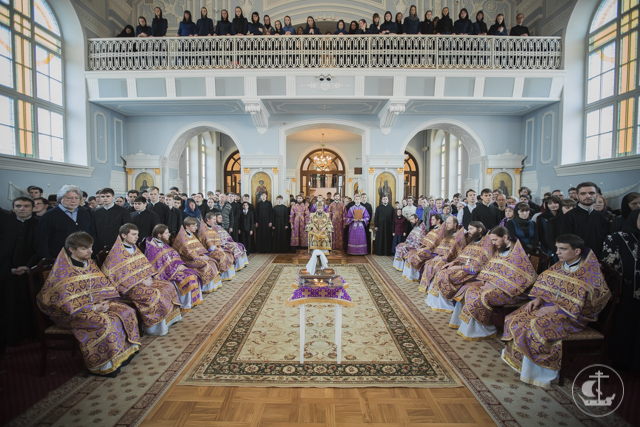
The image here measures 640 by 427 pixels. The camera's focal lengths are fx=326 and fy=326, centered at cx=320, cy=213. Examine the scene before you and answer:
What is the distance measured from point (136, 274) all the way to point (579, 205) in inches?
208

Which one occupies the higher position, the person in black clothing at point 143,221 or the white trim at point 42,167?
the white trim at point 42,167

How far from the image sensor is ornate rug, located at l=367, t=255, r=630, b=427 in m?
2.39

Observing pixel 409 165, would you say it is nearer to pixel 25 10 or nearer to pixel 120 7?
pixel 120 7

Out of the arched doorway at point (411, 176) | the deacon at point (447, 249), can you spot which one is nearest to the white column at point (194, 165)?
the arched doorway at point (411, 176)

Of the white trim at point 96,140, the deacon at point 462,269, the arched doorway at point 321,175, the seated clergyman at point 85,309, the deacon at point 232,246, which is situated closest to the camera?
the seated clergyman at point 85,309

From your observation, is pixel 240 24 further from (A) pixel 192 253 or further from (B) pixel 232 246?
(A) pixel 192 253

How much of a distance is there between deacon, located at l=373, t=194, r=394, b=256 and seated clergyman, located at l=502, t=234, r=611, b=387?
6483mm

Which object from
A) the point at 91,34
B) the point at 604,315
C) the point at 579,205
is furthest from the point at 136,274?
the point at 91,34

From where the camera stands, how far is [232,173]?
1711cm

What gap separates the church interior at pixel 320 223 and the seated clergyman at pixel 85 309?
2cm

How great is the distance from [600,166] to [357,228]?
5744 millimetres

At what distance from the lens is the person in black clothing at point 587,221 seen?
12.7 ft

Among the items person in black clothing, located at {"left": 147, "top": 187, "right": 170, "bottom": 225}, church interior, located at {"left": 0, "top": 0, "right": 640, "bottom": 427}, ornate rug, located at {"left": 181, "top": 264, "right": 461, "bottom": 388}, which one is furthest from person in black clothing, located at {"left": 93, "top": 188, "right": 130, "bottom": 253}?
ornate rug, located at {"left": 181, "top": 264, "right": 461, "bottom": 388}

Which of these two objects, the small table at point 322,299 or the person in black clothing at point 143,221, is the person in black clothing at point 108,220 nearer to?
the person in black clothing at point 143,221
